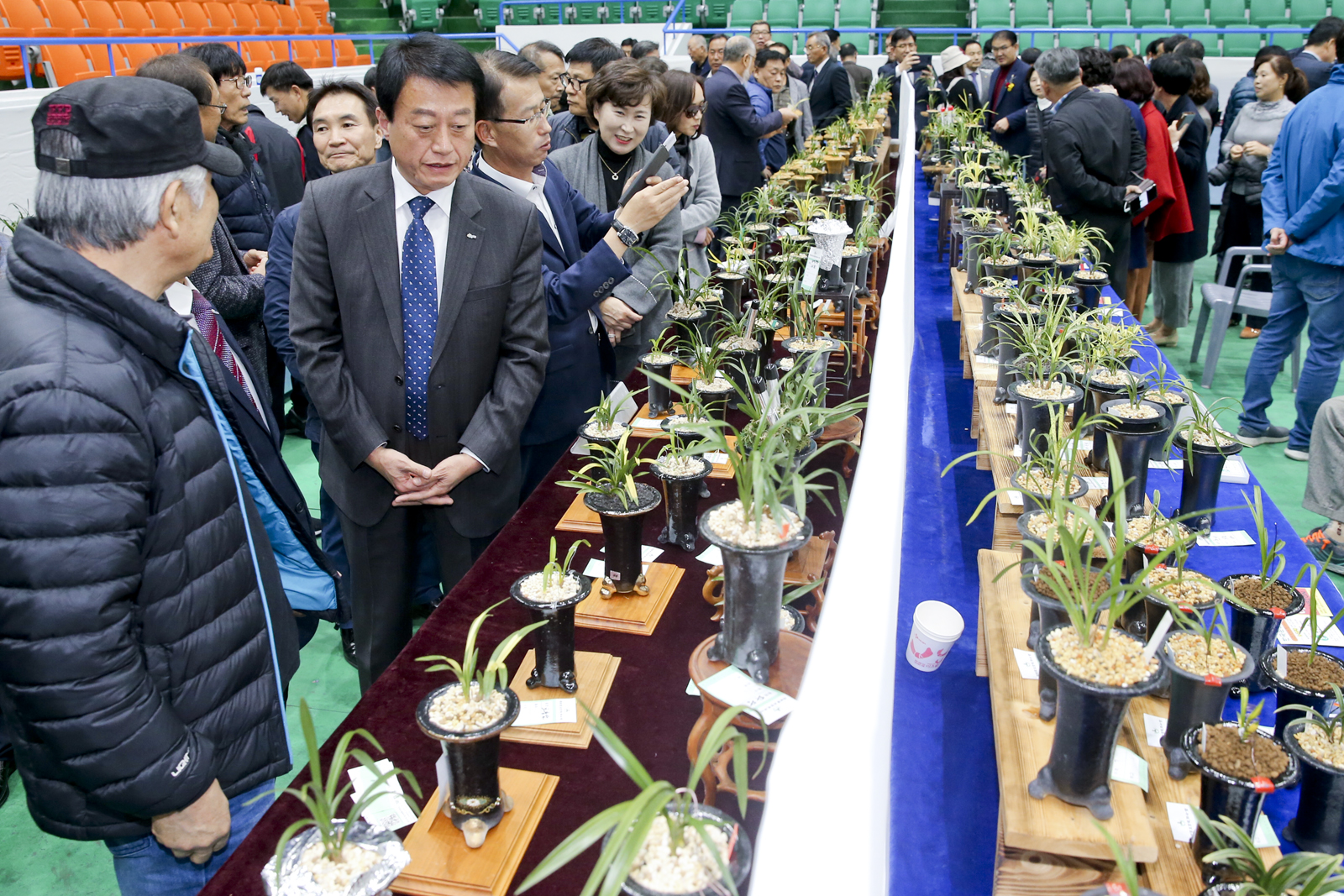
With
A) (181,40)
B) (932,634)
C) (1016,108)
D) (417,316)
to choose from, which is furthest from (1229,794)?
(181,40)

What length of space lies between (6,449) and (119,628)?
10.1 inches

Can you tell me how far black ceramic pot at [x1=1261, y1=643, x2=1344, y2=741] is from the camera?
129cm

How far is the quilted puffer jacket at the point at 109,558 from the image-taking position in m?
1.08

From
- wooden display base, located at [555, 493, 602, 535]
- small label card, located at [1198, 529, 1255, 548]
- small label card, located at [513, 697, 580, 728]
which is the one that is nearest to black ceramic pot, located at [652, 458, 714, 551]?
wooden display base, located at [555, 493, 602, 535]

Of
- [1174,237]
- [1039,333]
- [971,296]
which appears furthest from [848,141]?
[1039,333]

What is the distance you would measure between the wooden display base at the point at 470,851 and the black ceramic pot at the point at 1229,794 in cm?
87

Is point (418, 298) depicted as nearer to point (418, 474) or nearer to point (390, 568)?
point (418, 474)

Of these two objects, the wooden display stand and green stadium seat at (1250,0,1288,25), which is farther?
green stadium seat at (1250,0,1288,25)

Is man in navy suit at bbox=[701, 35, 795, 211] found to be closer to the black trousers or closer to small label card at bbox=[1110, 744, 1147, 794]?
the black trousers

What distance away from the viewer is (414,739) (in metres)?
1.36

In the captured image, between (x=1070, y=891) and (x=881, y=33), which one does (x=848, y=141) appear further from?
(x=881, y=33)

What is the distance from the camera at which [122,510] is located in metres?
1.13

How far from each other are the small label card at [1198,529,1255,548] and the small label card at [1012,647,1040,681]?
683 millimetres

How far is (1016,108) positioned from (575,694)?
639cm
